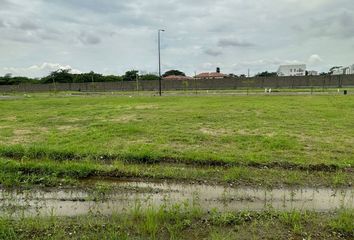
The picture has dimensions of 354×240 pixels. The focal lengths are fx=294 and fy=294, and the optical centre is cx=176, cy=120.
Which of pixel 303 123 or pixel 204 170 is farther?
pixel 303 123

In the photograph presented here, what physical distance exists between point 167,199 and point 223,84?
5752cm

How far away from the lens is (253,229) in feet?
12.4

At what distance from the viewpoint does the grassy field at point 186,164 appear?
3.75 m

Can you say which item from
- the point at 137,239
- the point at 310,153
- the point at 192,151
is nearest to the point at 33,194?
the point at 137,239

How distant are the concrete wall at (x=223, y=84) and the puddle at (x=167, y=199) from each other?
53522 mm

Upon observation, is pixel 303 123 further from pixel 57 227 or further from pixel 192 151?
pixel 57 227

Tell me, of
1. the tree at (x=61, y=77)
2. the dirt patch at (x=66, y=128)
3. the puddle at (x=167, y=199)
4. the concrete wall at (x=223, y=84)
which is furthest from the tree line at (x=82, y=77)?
the puddle at (x=167, y=199)

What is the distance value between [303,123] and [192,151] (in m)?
6.44

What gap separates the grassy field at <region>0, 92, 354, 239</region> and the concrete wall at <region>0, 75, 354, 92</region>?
150ft

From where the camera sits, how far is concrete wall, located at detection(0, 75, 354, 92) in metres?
53.8

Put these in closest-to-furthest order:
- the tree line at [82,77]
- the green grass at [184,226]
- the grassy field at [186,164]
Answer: the green grass at [184,226] → the grassy field at [186,164] → the tree line at [82,77]

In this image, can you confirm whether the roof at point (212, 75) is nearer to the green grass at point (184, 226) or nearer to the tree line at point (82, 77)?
the tree line at point (82, 77)

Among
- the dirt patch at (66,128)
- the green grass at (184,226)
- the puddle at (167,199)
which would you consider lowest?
the puddle at (167,199)

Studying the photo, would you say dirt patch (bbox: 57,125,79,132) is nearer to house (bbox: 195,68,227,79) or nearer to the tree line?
the tree line
